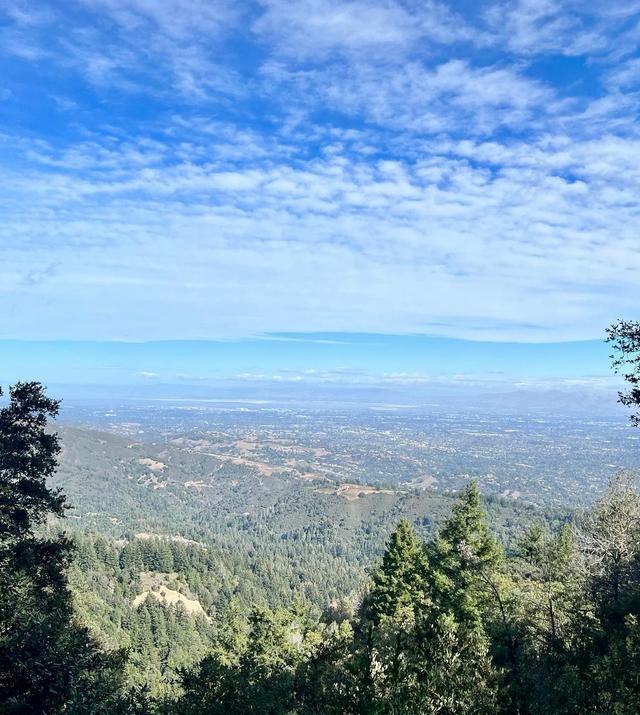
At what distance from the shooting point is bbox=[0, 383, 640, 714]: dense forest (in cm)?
1115

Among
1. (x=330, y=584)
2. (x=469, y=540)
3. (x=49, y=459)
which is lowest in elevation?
(x=330, y=584)

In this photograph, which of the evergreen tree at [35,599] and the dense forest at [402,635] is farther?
the evergreen tree at [35,599]

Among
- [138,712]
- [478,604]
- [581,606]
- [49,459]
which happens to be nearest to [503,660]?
[581,606]

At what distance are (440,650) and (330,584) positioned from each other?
192110 mm

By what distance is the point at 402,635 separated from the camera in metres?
14.6

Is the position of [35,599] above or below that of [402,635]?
above

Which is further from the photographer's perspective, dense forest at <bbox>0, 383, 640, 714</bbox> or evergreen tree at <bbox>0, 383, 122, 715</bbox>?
evergreen tree at <bbox>0, 383, 122, 715</bbox>

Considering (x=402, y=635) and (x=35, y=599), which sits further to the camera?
(x=35, y=599)

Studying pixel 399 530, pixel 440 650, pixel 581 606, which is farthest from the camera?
pixel 399 530

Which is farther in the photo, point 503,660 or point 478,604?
point 478,604

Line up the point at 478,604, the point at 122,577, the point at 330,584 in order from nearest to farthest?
the point at 478,604 → the point at 122,577 → the point at 330,584

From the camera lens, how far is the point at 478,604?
27.8 meters

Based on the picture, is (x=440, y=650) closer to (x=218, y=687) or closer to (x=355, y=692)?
(x=355, y=692)

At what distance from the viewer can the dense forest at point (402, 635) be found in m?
11.1
